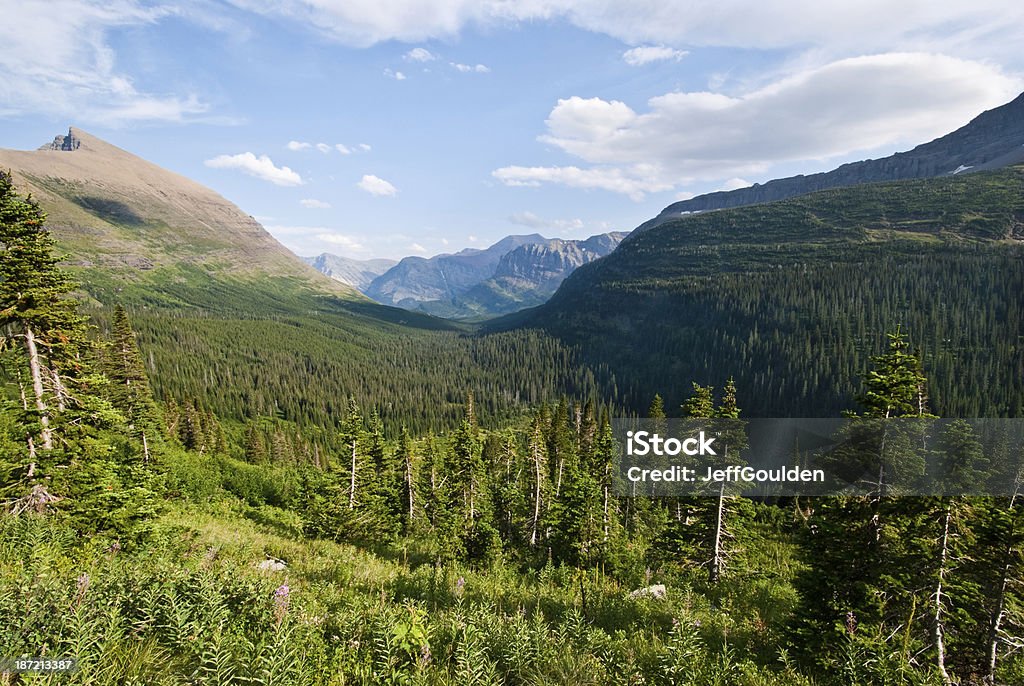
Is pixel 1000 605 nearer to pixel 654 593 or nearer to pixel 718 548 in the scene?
pixel 654 593

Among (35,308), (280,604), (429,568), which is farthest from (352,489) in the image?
(280,604)

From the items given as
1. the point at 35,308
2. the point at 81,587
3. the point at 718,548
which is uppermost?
the point at 35,308

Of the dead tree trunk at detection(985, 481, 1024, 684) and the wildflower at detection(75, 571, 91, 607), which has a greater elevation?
the wildflower at detection(75, 571, 91, 607)

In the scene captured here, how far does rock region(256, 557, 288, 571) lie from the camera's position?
1491 cm

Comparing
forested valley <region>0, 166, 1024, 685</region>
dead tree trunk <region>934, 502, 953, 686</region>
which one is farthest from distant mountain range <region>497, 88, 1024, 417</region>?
dead tree trunk <region>934, 502, 953, 686</region>

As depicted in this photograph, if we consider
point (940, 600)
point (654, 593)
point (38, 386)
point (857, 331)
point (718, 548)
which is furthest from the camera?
point (857, 331)

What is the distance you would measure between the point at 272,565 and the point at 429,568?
6.47 meters

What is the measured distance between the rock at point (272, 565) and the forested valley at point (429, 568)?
172 mm

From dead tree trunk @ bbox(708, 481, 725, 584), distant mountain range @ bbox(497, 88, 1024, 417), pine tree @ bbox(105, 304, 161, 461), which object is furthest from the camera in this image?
distant mountain range @ bbox(497, 88, 1024, 417)

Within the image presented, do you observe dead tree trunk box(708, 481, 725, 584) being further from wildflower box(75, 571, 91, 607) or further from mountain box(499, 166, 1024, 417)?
mountain box(499, 166, 1024, 417)

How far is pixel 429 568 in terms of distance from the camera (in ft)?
63.1

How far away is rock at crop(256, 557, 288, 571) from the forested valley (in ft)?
0.56

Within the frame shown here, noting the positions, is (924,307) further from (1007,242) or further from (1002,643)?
(1002,643)

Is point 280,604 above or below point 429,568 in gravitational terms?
above
